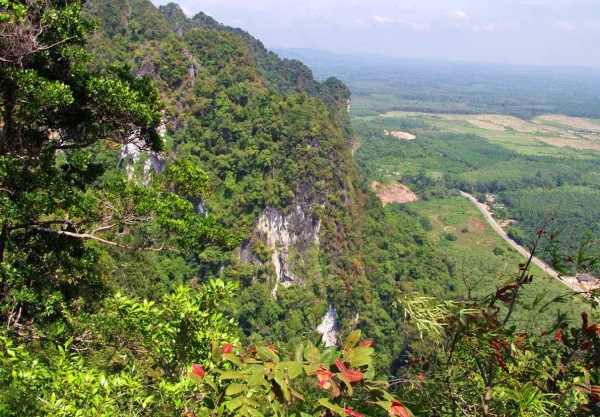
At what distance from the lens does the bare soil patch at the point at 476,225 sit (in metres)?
47.4

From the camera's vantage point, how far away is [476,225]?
48.7m

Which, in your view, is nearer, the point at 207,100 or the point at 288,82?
the point at 207,100

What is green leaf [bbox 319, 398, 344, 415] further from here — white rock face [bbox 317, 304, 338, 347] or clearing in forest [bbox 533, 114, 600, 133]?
clearing in forest [bbox 533, 114, 600, 133]

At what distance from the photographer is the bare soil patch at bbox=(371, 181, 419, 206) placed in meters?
49.7

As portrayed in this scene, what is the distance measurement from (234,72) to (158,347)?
30.2 metres

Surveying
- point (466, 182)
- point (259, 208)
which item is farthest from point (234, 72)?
point (466, 182)

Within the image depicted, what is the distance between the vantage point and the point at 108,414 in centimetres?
197

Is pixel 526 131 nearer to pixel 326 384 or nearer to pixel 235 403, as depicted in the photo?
pixel 326 384

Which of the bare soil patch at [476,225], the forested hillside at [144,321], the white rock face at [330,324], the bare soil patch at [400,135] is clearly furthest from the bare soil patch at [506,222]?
the forested hillside at [144,321]

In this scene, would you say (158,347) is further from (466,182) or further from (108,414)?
(466,182)

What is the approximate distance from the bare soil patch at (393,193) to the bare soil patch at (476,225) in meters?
7.46

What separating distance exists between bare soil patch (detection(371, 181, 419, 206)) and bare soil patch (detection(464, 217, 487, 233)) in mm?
7457

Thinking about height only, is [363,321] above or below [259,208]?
below

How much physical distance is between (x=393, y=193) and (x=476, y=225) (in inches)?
402
